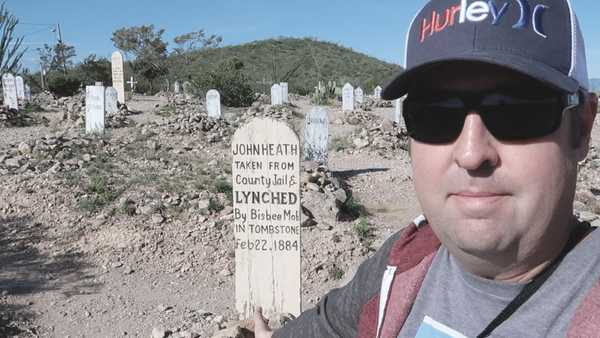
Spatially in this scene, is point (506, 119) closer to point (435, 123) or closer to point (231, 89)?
point (435, 123)

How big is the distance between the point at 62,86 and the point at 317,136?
61.0 ft

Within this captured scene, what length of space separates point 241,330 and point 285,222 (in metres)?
1.01

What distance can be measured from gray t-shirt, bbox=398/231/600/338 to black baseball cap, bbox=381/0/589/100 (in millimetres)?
299

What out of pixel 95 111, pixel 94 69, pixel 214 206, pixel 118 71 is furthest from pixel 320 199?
pixel 94 69

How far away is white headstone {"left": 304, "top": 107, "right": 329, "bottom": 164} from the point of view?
9.36 meters

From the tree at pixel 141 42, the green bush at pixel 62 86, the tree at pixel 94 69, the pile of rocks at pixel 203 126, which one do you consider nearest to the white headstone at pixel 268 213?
the pile of rocks at pixel 203 126

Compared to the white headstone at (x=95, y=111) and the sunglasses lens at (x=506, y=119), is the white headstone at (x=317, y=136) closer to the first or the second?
the white headstone at (x=95, y=111)

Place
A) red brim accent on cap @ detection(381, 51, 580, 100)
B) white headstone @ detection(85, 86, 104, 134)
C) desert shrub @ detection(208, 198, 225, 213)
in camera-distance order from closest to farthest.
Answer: red brim accent on cap @ detection(381, 51, 580, 100), desert shrub @ detection(208, 198, 225, 213), white headstone @ detection(85, 86, 104, 134)

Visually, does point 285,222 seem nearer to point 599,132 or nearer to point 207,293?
point 207,293

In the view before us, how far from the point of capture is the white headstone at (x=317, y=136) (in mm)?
9359

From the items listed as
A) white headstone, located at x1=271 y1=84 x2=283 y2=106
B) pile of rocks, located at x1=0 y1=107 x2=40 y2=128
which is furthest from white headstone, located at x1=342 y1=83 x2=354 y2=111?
pile of rocks, located at x1=0 y1=107 x2=40 y2=128

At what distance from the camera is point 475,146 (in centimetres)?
87

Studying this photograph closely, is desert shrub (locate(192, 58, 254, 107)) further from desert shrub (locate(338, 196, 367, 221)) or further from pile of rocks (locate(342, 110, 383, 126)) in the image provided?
desert shrub (locate(338, 196, 367, 221))

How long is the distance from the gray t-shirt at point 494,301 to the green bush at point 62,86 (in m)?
25.5
